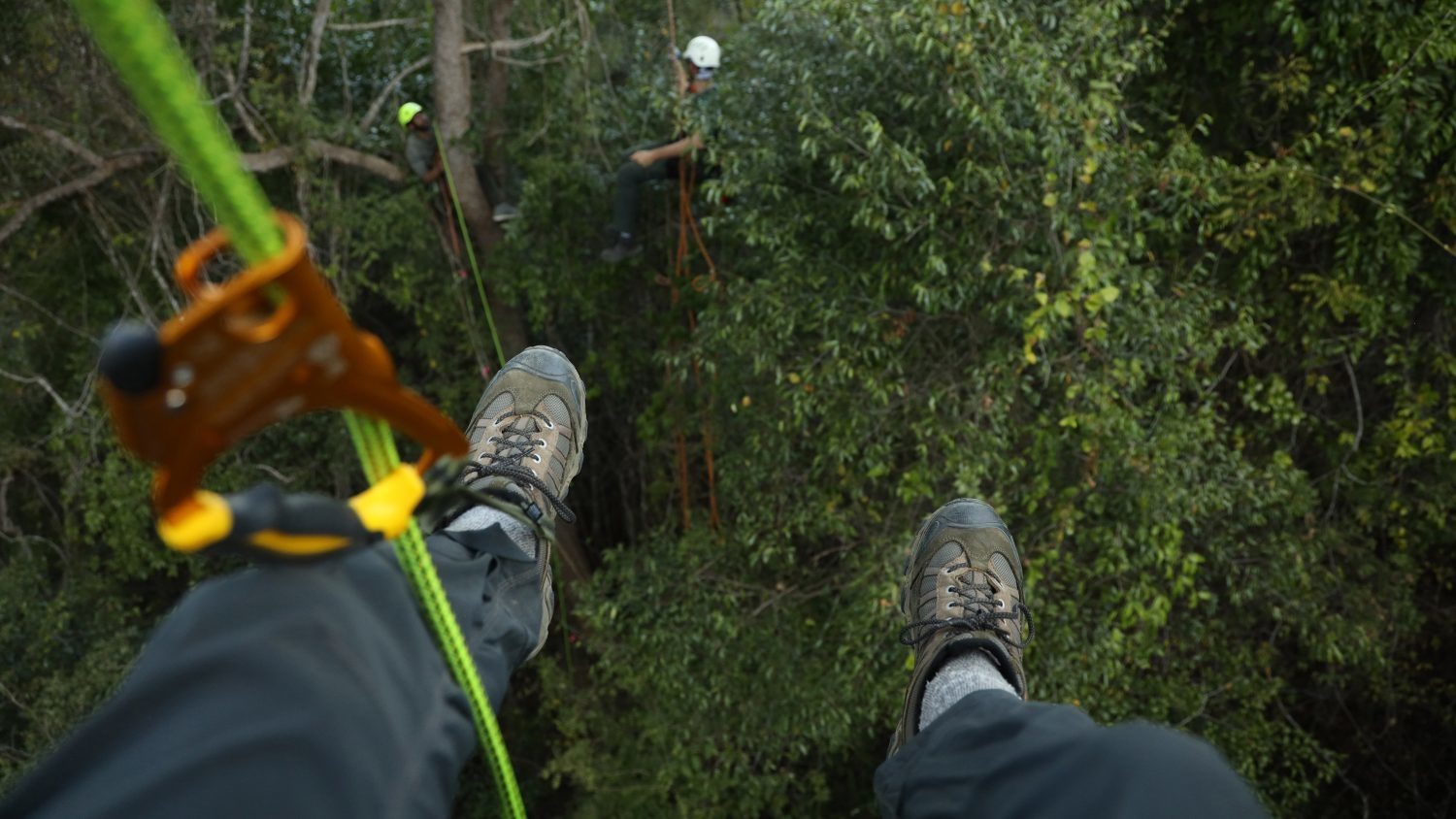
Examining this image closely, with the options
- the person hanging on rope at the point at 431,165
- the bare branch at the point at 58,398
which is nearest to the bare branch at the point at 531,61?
the person hanging on rope at the point at 431,165

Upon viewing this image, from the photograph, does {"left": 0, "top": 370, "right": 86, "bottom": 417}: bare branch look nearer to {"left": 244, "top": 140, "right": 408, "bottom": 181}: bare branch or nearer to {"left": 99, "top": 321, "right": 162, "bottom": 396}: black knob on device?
{"left": 244, "top": 140, "right": 408, "bottom": 181}: bare branch

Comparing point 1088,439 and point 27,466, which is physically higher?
point 1088,439

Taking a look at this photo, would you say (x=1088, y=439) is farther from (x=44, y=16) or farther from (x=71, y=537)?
(x=71, y=537)

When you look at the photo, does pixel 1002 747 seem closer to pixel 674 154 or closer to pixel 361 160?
pixel 674 154

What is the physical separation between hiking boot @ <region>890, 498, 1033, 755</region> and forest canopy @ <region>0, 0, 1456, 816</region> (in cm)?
62

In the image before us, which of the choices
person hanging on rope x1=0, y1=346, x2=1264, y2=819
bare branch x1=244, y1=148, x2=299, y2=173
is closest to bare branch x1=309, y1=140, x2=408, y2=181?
bare branch x1=244, y1=148, x2=299, y2=173

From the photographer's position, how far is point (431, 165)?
4102 mm

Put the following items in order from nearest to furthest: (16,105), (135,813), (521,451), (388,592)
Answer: (135,813) → (388,592) → (521,451) → (16,105)

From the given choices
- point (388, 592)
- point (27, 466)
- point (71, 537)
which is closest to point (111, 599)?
point (71, 537)

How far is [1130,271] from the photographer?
2811mm

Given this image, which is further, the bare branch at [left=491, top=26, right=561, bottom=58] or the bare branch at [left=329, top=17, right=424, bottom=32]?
the bare branch at [left=329, top=17, right=424, bottom=32]

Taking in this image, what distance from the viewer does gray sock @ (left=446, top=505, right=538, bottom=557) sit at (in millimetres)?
1466

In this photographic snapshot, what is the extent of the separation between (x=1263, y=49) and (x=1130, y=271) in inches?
44.7

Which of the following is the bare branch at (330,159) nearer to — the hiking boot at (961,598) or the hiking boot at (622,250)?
the hiking boot at (622,250)
